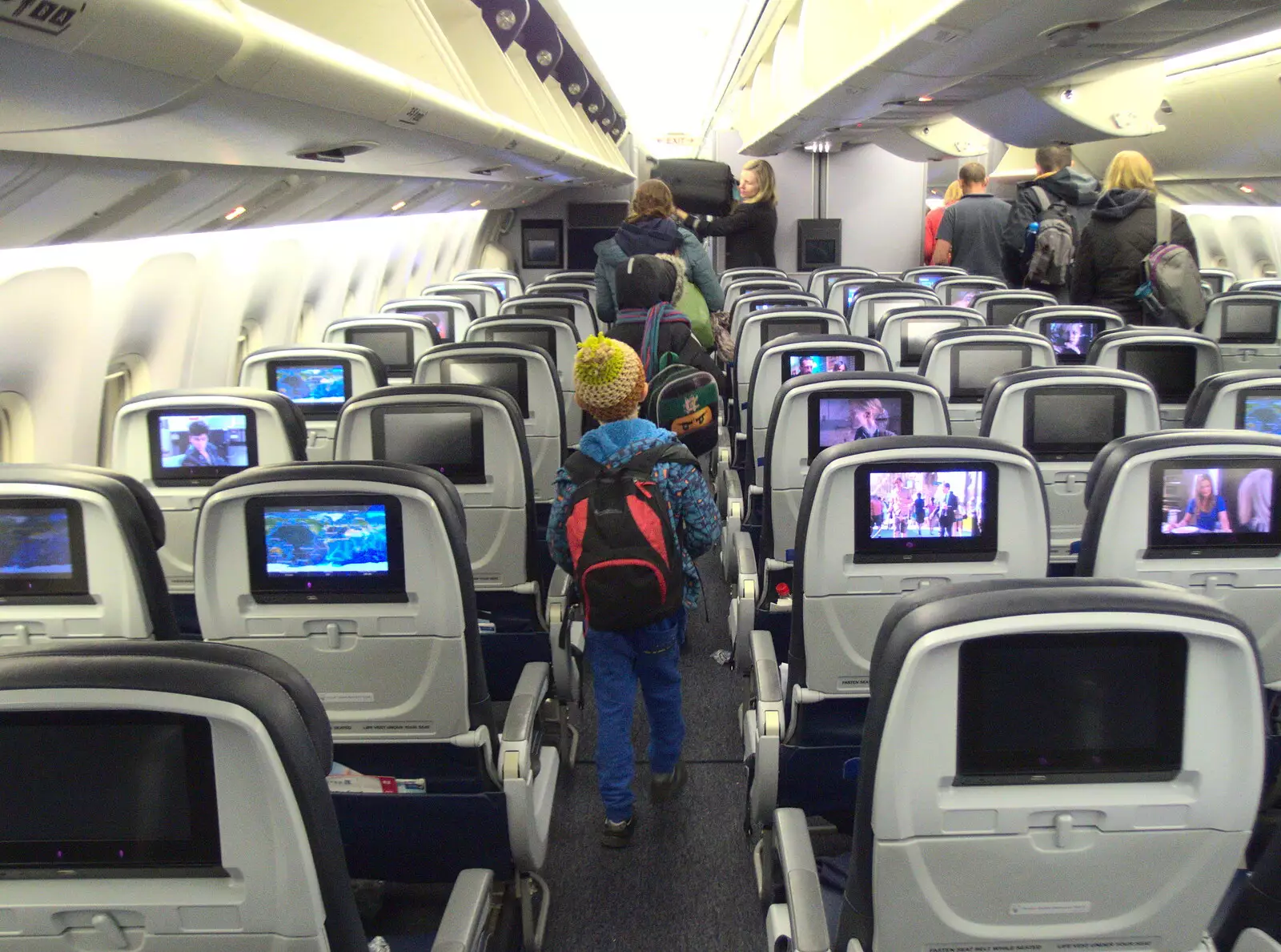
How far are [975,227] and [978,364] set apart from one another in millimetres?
7024

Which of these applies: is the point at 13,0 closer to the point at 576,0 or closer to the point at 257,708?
the point at 257,708

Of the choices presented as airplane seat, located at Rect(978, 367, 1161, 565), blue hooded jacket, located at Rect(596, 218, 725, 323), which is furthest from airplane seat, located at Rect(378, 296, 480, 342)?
airplane seat, located at Rect(978, 367, 1161, 565)

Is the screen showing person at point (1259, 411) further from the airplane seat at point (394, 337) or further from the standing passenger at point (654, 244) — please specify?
the airplane seat at point (394, 337)

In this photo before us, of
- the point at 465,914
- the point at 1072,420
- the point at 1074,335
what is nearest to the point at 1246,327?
the point at 1074,335

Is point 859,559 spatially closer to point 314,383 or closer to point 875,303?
point 314,383

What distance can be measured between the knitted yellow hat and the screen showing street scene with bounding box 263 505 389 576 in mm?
899

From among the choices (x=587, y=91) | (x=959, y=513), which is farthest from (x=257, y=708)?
(x=587, y=91)

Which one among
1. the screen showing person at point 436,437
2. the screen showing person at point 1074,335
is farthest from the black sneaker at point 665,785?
the screen showing person at point 1074,335

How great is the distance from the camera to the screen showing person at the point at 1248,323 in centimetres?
878

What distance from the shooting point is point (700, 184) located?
602 inches

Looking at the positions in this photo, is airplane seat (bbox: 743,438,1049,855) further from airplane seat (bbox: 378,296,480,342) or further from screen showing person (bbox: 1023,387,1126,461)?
airplane seat (bbox: 378,296,480,342)

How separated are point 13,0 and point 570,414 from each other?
6.37 m

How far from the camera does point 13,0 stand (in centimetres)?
151

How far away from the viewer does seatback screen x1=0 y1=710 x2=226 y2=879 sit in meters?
1.52
